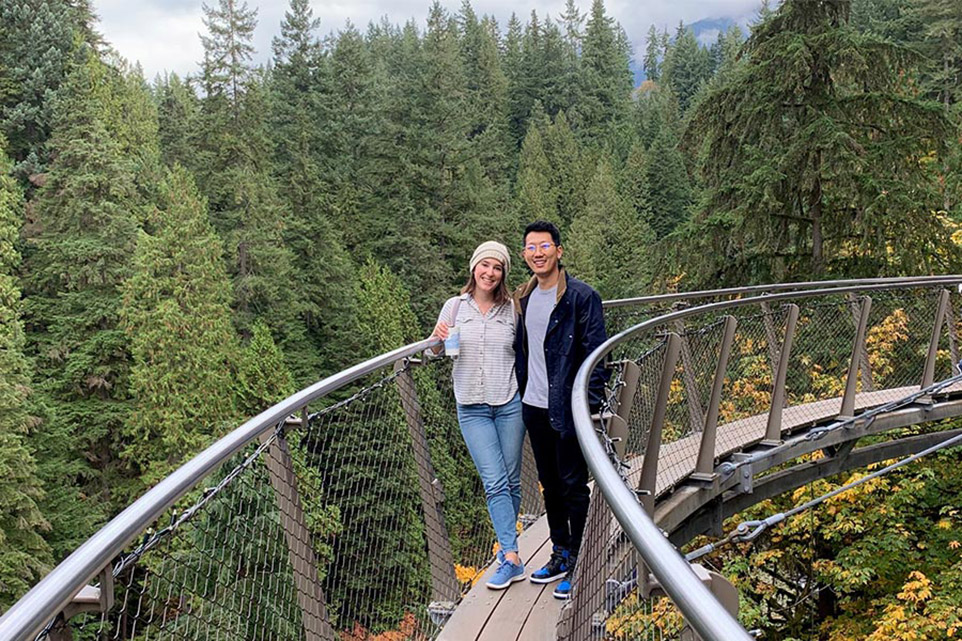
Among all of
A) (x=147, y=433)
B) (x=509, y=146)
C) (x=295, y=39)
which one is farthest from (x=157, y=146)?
(x=509, y=146)

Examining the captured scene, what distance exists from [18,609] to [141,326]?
99.7ft

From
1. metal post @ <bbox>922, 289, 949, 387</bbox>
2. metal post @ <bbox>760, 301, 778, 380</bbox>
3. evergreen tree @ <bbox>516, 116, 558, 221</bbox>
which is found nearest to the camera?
metal post @ <bbox>760, 301, 778, 380</bbox>

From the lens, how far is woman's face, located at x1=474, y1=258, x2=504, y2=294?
11.8ft

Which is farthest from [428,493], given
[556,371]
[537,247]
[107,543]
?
[107,543]

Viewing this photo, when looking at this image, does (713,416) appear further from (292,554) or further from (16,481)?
(16,481)

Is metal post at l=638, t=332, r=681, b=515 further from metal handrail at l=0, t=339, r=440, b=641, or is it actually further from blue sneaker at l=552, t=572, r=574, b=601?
metal handrail at l=0, t=339, r=440, b=641

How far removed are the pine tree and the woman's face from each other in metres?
26.6

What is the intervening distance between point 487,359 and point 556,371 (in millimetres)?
370

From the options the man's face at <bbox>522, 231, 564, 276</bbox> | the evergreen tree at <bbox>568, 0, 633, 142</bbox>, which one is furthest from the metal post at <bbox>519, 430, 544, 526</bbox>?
the evergreen tree at <bbox>568, 0, 633, 142</bbox>

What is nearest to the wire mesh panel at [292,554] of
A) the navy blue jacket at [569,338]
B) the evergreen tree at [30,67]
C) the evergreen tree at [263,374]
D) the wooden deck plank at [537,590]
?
the wooden deck plank at [537,590]

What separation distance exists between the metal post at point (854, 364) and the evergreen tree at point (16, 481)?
837 inches

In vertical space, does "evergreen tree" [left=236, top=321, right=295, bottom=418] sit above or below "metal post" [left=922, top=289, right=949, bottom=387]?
below

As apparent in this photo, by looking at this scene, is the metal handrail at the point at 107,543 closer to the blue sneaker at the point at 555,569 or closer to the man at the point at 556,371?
the man at the point at 556,371

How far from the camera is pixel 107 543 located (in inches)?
57.1
